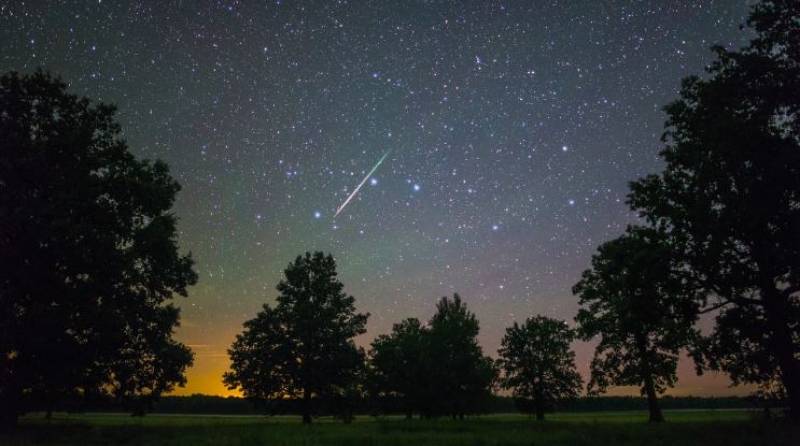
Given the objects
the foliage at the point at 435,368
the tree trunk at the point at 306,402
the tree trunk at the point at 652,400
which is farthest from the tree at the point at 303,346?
the tree trunk at the point at 652,400

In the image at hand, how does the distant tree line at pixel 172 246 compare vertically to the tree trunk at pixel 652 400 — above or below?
above

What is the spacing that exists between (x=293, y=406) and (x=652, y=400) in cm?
3145

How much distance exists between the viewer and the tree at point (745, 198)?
62.8 ft

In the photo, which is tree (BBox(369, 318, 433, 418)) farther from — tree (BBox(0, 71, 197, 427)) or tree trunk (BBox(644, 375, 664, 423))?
tree (BBox(0, 71, 197, 427))

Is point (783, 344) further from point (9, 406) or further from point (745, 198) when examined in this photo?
point (9, 406)

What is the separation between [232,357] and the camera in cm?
4519

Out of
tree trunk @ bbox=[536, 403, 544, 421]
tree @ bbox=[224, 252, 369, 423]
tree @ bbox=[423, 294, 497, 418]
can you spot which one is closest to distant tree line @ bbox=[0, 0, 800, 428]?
tree @ bbox=[224, 252, 369, 423]

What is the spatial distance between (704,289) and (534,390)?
46.7 meters

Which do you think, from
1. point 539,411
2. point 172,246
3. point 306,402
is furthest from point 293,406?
point 539,411

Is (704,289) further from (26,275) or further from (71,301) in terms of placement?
(26,275)

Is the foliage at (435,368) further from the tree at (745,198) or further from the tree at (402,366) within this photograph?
the tree at (745,198)

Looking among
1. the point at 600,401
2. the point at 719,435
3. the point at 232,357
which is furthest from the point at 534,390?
the point at 600,401

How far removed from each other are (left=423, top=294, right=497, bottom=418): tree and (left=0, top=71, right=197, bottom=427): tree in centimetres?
3735

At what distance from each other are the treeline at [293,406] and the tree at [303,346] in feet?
4.34
